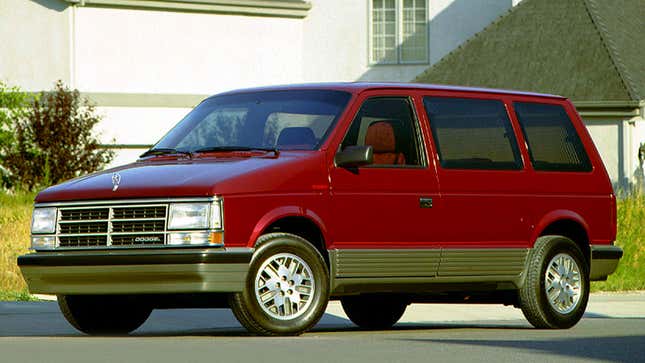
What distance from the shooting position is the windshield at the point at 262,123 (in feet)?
41.1

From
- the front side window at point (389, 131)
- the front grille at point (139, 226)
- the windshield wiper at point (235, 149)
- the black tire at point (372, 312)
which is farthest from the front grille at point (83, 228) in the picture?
the black tire at point (372, 312)

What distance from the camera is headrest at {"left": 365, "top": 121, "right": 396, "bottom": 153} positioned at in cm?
1279

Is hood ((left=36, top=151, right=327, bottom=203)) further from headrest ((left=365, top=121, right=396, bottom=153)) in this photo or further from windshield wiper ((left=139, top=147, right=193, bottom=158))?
headrest ((left=365, top=121, right=396, bottom=153))

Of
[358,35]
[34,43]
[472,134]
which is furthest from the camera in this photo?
[358,35]

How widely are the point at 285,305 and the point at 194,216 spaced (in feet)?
3.30

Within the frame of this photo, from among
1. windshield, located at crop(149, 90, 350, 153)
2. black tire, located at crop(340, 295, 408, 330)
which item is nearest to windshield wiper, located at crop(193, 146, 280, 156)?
windshield, located at crop(149, 90, 350, 153)

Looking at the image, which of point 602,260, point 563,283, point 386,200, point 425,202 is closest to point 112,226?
point 386,200

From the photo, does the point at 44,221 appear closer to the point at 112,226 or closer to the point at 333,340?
the point at 112,226

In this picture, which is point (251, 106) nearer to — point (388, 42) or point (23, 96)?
point (23, 96)

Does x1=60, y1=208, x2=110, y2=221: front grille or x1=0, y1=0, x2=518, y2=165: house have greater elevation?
x1=0, y1=0, x2=518, y2=165: house

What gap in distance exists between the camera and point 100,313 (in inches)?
510

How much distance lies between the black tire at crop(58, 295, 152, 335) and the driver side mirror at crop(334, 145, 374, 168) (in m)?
1.96

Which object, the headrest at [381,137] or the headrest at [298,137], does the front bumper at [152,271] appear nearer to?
the headrest at [298,137]

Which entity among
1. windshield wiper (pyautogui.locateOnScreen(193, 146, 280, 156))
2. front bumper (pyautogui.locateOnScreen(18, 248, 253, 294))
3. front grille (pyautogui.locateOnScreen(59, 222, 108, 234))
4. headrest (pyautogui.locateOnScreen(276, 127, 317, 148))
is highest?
headrest (pyautogui.locateOnScreen(276, 127, 317, 148))
